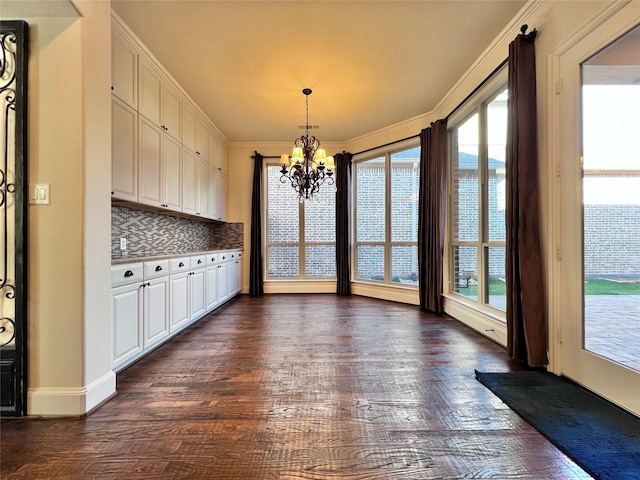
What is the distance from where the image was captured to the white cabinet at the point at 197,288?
11.5ft

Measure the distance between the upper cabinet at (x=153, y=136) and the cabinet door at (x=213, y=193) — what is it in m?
0.15

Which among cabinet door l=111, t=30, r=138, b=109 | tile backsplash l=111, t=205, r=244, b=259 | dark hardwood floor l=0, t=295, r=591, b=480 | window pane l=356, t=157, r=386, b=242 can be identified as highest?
cabinet door l=111, t=30, r=138, b=109

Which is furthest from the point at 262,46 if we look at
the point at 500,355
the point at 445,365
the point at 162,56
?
the point at 500,355

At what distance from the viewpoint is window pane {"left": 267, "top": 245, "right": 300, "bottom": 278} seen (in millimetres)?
5836

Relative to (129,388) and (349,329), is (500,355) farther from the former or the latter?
(129,388)

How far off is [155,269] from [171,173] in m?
1.29

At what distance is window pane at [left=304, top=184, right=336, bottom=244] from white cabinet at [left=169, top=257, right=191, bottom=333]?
280 cm

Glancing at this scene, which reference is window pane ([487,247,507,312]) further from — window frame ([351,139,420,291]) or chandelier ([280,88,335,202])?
chandelier ([280,88,335,202])

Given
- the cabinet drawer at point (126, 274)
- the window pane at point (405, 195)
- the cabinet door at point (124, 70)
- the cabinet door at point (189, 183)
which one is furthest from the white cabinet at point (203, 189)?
the window pane at point (405, 195)

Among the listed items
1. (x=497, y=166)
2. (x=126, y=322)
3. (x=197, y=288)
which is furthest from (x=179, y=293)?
(x=497, y=166)

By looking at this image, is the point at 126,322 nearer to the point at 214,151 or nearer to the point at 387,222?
the point at 214,151

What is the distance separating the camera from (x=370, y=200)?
5438mm

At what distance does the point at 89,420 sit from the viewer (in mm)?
1692

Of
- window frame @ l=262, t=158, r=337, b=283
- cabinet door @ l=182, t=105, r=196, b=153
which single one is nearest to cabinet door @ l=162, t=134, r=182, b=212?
cabinet door @ l=182, t=105, r=196, b=153
